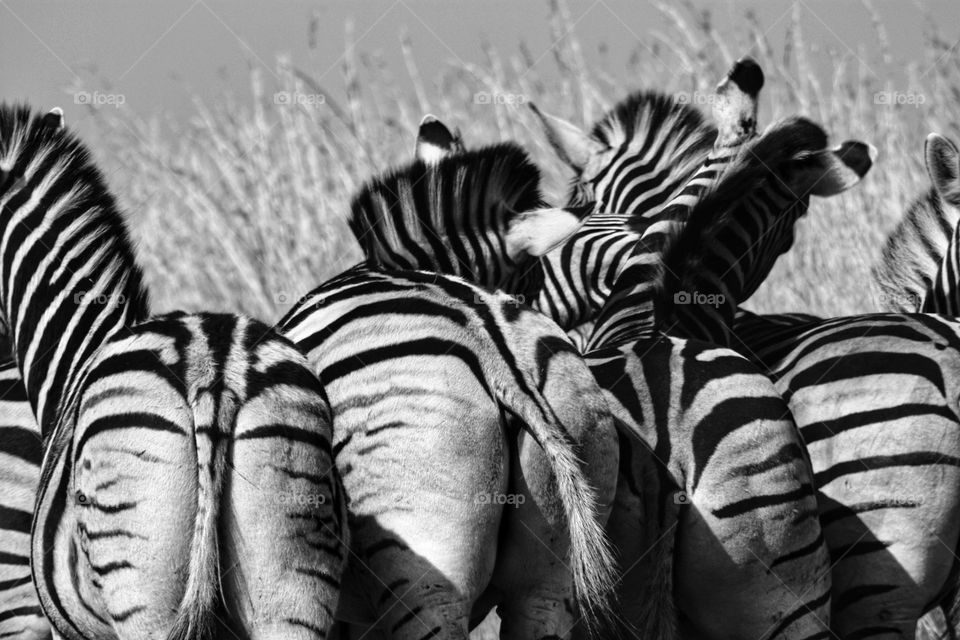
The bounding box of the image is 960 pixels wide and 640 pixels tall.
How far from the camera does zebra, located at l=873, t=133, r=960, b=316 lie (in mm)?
5273

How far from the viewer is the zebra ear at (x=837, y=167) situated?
5.31m

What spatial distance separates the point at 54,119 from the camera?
477cm

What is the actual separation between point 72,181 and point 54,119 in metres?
0.77

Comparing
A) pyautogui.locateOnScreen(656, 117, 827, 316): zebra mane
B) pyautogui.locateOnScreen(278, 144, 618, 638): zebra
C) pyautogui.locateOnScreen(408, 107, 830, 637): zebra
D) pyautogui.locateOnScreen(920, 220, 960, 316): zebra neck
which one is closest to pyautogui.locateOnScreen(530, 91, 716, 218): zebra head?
pyautogui.locateOnScreen(656, 117, 827, 316): zebra mane

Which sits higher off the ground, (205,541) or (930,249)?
(930,249)

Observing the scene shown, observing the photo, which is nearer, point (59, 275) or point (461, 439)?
point (461, 439)

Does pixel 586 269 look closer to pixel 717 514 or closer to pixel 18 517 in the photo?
pixel 717 514

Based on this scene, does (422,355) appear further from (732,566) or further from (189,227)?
(189,227)

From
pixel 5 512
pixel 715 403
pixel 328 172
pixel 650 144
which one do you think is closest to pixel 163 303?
pixel 328 172

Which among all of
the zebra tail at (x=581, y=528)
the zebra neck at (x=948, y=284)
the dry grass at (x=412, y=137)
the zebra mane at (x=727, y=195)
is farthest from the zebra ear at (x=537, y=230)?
the dry grass at (x=412, y=137)

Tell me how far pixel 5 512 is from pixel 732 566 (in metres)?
2.59

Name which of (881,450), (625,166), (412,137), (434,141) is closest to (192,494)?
(881,450)

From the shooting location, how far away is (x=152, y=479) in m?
2.72

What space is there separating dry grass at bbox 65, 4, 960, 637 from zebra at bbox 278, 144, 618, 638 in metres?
6.35
